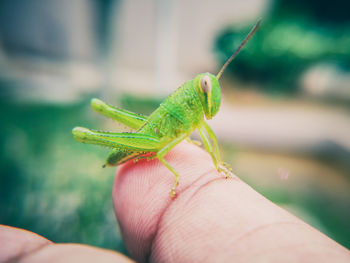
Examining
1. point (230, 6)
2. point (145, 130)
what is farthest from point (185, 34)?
point (145, 130)

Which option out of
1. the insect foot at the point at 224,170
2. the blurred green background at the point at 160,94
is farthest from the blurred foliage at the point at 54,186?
the insect foot at the point at 224,170

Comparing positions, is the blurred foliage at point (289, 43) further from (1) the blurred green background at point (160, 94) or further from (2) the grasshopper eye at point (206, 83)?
(2) the grasshopper eye at point (206, 83)

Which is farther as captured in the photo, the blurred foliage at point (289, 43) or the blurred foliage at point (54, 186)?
the blurred foliage at point (289, 43)

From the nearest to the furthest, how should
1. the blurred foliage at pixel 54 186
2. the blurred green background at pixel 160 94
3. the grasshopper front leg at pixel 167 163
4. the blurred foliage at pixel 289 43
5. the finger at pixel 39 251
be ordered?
the finger at pixel 39 251 → the grasshopper front leg at pixel 167 163 → the blurred foliage at pixel 54 186 → the blurred green background at pixel 160 94 → the blurred foliage at pixel 289 43

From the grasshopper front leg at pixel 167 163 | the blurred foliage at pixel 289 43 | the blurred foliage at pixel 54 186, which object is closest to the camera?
the grasshopper front leg at pixel 167 163

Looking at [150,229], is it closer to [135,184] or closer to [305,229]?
[135,184]

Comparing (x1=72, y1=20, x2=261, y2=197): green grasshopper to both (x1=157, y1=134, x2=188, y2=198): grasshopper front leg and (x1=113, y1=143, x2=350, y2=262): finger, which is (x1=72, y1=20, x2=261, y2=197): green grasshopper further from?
(x1=113, y1=143, x2=350, y2=262): finger

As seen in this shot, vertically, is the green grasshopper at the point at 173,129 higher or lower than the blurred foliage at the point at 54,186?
higher
